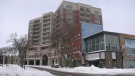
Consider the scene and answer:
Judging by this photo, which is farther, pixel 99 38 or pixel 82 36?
pixel 82 36

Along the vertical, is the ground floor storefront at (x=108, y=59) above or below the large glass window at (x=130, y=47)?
below

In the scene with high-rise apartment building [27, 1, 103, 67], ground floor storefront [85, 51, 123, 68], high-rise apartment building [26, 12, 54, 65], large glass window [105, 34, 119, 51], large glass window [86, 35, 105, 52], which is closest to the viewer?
ground floor storefront [85, 51, 123, 68]

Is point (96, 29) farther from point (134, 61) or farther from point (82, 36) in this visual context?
point (134, 61)

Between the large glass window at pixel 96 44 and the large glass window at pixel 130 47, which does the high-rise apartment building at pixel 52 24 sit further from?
the large glass window at pixel 130 47

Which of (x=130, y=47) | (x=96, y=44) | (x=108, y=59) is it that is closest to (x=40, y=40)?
(x=96, y=44)

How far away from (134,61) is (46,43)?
220ft

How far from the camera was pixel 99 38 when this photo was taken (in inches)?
1813

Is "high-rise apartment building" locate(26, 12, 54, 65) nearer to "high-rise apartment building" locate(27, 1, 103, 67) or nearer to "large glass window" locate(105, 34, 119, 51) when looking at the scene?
"high-rise apartment building" locate(27, 1, 103, 67)

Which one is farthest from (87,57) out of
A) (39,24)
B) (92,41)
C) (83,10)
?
(39,24)

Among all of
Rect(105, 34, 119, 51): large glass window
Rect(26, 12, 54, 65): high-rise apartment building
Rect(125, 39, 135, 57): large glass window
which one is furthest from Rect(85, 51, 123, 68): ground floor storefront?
Rect(26, 12, 54, 65): high-rise apartment building

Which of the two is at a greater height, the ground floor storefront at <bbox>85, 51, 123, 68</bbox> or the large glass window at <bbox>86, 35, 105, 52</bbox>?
the large glass window at <bbox>86, 35, 105, 52</bbox>

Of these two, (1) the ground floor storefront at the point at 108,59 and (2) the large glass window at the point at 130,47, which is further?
(2) the large glass window at the point at 130,47

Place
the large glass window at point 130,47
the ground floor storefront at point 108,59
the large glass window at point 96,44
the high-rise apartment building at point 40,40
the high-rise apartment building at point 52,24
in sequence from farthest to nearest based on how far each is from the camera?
1. the high-rise apartment building at point 40,40
2. the high-rise apartment building at point 52,24
3. the large glass window at point 130,47
4. the large glass window at point 96,44
5. the ground floor storefront at point 108,59

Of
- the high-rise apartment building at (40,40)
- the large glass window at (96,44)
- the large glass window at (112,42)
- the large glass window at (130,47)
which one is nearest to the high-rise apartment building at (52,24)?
the high-rise apartment building at (40,40)
